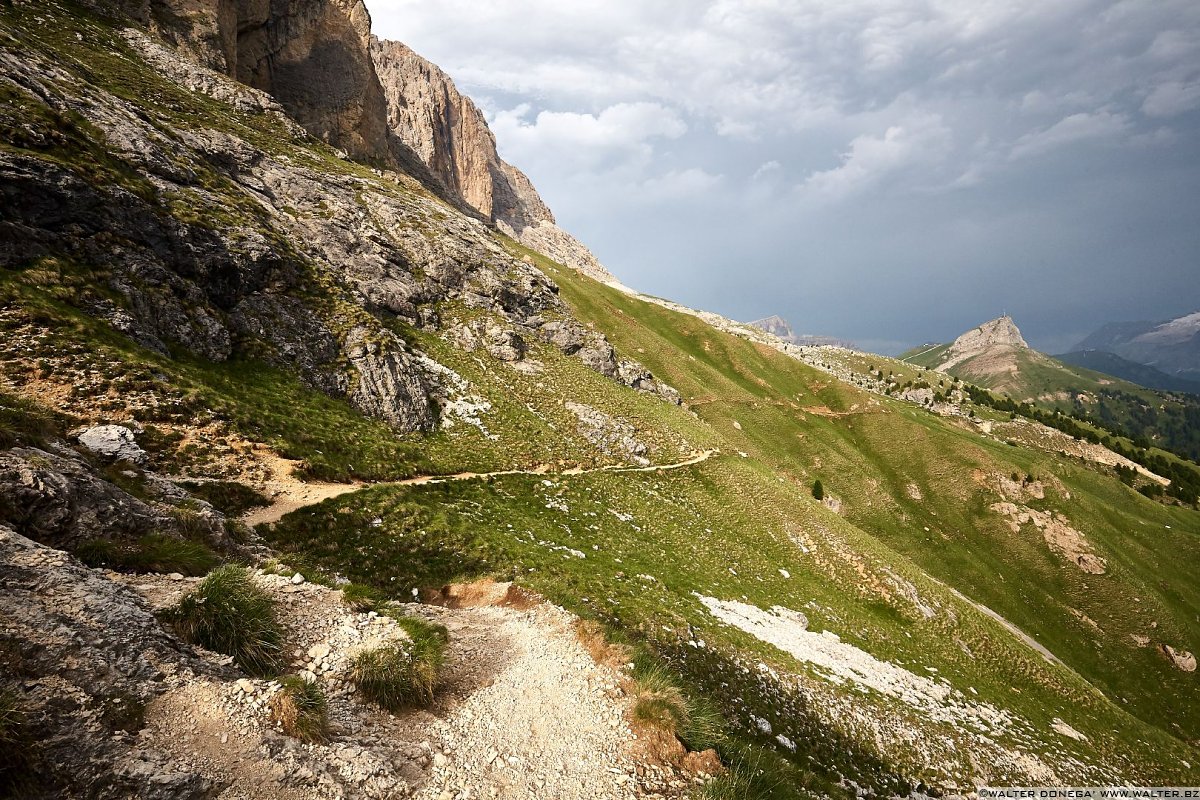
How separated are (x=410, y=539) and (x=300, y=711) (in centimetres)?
1398

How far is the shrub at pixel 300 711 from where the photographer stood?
752 cm

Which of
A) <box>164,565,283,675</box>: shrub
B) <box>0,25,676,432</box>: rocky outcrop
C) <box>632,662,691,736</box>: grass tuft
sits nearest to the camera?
<box>164,565,283,675</box>: shrub

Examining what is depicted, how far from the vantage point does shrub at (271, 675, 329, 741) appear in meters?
7.52

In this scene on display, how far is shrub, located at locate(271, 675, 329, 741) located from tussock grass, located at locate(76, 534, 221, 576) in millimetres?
4758

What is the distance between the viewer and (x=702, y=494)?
4169 cm

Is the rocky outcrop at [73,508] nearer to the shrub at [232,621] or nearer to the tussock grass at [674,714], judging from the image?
the shrub at [232,621]

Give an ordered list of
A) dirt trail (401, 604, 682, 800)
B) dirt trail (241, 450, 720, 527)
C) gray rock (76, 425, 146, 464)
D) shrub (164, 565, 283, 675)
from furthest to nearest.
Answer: dirt trail (241, 450, 720, 527)
gray rock (76, 425, 146, 464)
dirt trail (401, 604, 682, 800)
shrub (164, 565, 283, 675)

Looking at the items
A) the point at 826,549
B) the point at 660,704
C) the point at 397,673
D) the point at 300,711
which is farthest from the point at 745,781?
the point at 826,549

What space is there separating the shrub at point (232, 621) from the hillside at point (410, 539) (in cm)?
8

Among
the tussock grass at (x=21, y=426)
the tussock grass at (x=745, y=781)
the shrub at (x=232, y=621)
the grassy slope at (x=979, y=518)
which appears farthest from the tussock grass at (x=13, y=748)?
the grassy slope at (x=979, y=518)

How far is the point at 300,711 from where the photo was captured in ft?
25.5

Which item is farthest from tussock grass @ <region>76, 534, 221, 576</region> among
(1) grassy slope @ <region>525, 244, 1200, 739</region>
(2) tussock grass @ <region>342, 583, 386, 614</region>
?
(1) grassy slope @ <region>525, 244, 1200, 739</region>

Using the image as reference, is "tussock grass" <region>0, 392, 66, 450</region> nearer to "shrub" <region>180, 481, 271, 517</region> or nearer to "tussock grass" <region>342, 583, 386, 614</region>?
"shrub" <region>180, 481, 271, 517</region>

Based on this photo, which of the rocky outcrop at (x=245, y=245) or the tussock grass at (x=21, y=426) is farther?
the rocky outcrop at (x=245, y=245)
